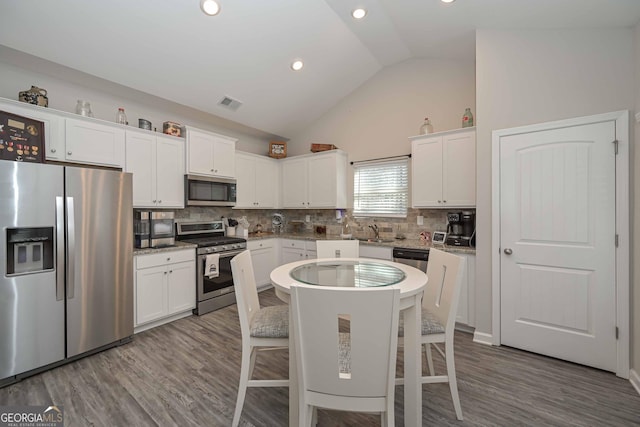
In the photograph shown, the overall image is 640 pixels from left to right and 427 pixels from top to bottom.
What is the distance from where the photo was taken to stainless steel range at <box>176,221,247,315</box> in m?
3.43

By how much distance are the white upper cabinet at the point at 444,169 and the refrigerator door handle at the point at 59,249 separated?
360cm

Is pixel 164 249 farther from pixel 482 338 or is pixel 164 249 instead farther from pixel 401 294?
pixel 482 338

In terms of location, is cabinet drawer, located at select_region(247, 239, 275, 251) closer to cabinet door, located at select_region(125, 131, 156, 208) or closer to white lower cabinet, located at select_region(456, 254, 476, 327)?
cabinet door, located at select_region(125, 131, 156, 208)

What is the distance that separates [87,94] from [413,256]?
4179mm

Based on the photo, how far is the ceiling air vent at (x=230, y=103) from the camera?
3.72 metres

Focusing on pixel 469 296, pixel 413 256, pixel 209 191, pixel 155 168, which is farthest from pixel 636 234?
pixel 155 168

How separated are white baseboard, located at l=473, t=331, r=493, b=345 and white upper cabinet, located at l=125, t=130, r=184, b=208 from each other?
375 centimetres

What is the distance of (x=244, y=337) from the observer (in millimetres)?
1695

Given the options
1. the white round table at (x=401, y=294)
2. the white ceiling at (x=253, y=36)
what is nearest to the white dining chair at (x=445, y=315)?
the white round table at (x=401, y=294)

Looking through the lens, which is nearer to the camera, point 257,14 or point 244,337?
point 244,337

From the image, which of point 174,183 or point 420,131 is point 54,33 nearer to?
point 174,183

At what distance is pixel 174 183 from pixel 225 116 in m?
1.28

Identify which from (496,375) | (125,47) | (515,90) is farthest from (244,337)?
(515,90)

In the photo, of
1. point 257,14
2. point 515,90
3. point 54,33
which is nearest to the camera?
point 54,33
